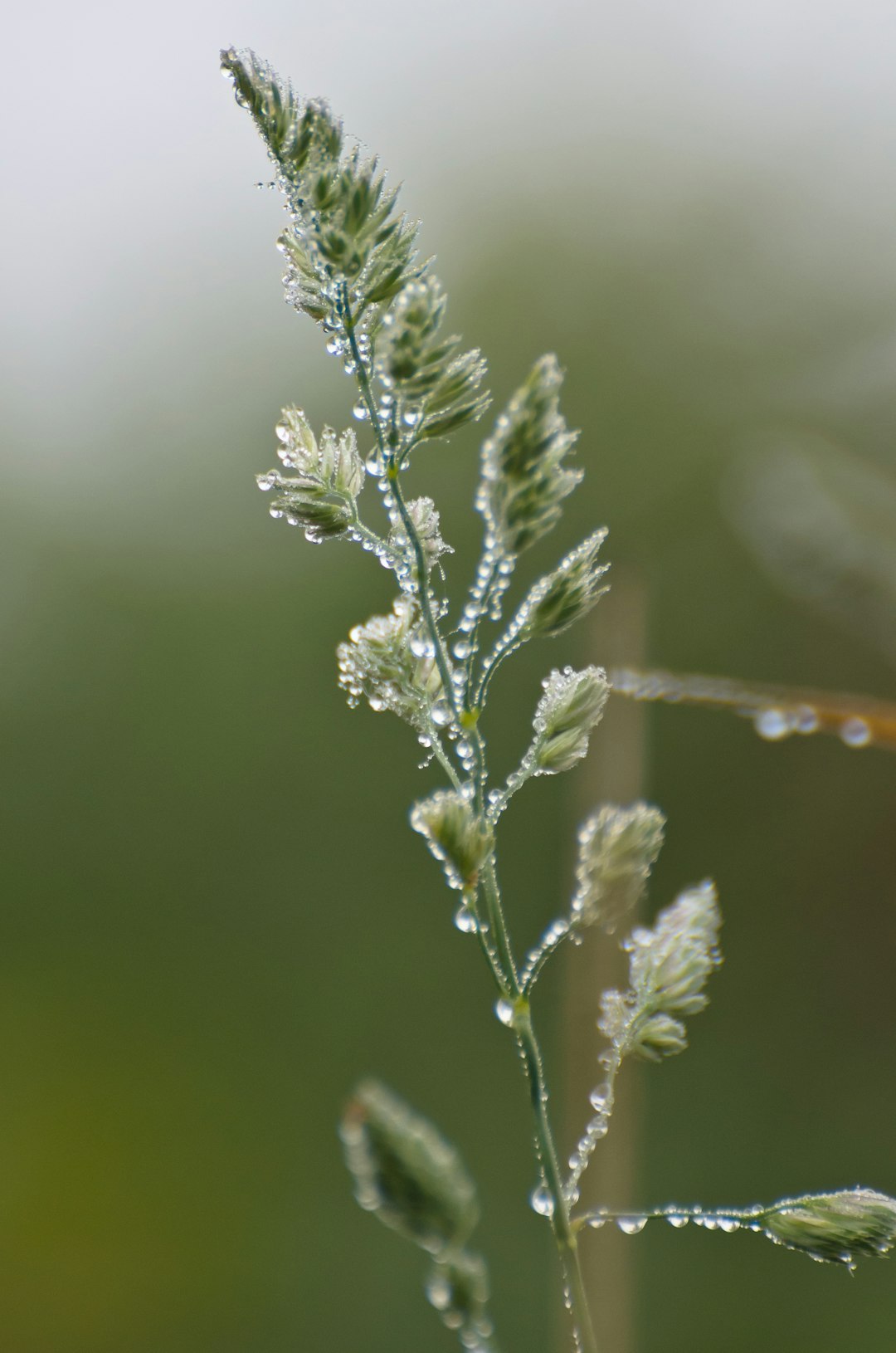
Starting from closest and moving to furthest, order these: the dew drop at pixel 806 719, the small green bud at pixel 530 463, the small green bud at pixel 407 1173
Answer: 1. the small green bud at pixel 407 1173
2. the small green bud at pixel 530 463
3. the dew drop at pixel 806 719

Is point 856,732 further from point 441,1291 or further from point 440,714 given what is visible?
point 441,1291

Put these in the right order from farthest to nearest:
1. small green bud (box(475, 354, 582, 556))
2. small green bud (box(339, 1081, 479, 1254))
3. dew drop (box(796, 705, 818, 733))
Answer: dew drop (box(796, 705, 818, 733)), small green bud (box(475, 354, 582, 556)), small green bud (box(339, 1081, 479, 1254))

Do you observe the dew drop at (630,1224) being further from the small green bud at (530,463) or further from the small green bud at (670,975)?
the small green bud at (530,463)

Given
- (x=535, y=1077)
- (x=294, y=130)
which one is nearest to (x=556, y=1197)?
(x=535, y=1077)

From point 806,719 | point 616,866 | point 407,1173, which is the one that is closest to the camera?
point 407,1173

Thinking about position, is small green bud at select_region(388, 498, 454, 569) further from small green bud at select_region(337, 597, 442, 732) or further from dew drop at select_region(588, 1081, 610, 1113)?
dew drop at select_region(588, 1081, 610, 1113)

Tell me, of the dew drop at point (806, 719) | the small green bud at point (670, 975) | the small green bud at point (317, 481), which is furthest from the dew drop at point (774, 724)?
the small green bud at point (317, 481)

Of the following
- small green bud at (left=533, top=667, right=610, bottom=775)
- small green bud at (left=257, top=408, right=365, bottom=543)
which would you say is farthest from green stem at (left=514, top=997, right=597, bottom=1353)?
small green bud at (left=257, top=408, right=365, bottom=543)
